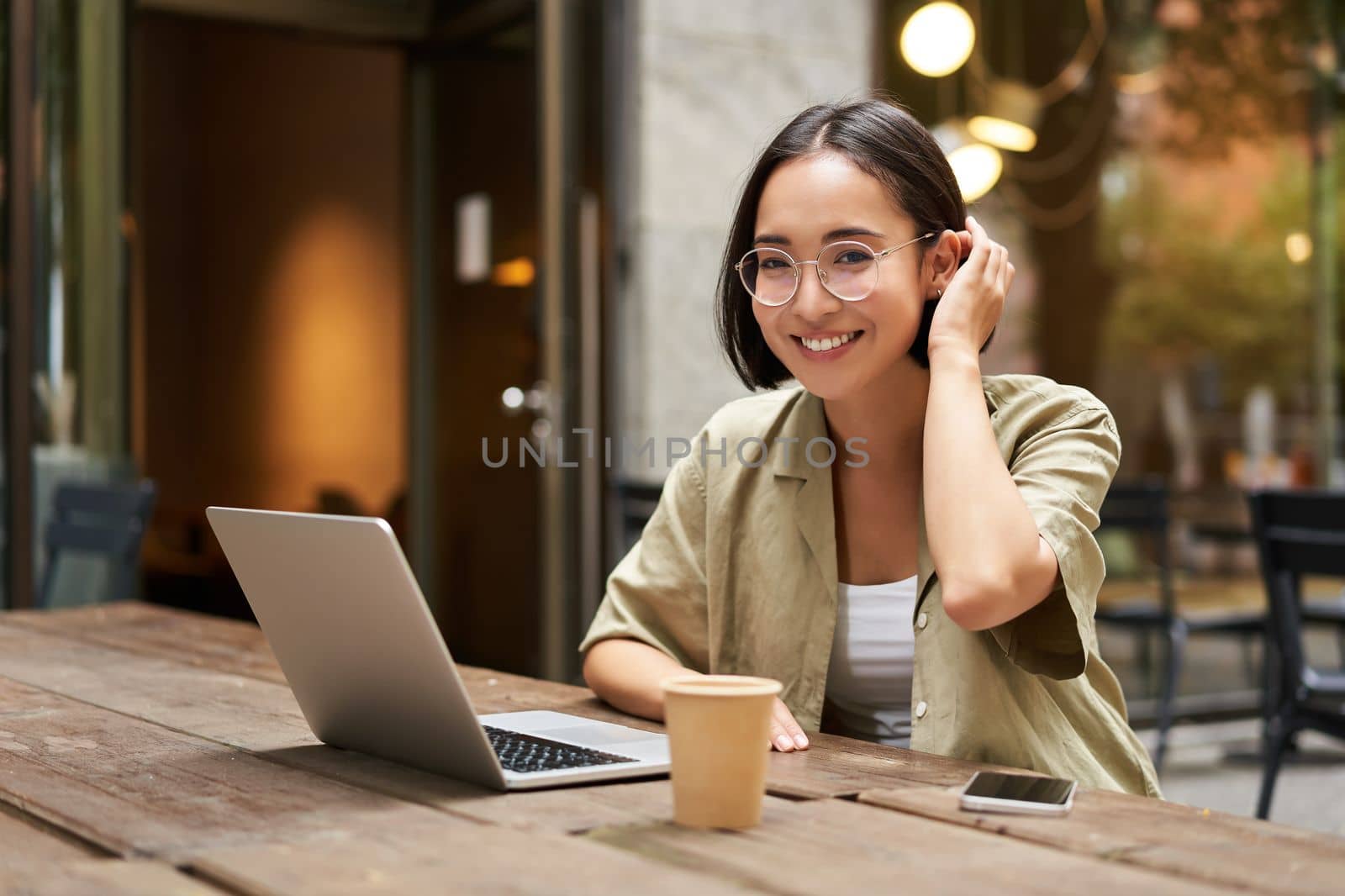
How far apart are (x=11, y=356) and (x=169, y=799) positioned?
3849 mm

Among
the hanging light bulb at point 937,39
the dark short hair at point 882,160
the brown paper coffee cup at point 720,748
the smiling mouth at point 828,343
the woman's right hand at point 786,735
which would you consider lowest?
the woman's right hand at point 786,735

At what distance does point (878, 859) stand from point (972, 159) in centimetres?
388

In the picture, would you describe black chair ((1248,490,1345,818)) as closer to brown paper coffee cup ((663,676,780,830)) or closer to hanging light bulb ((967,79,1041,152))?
hanging light bulb ((967,79,1041,152))

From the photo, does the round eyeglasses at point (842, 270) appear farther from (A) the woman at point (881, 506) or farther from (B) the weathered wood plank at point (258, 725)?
(B) the weathered wood plank at point (258, 725)

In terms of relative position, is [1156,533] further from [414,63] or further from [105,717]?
[105,717]

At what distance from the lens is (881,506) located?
5.27ft

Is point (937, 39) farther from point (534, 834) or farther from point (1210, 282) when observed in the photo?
point (534, 834)

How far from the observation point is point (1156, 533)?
13.4 ft

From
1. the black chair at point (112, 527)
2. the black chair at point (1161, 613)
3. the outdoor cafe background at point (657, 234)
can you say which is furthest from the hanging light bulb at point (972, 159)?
the black chair at point (112, 527)

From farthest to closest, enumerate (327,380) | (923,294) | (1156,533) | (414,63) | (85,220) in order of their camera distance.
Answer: (327,380) < (414,63) < (85,220) < (1156,533) < (923,294)

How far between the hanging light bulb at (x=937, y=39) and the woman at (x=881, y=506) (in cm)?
291

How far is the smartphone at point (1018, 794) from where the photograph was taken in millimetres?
954

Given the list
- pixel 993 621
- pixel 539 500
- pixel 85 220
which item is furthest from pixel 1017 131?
pixel 993 621

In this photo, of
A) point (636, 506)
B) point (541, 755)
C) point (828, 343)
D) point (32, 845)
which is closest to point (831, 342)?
point (828, 343)
